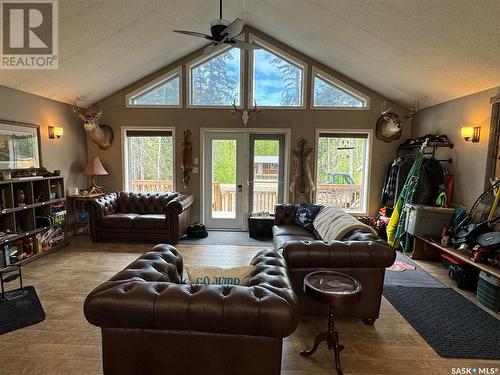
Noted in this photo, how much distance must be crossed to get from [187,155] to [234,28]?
Result: 3.29 m

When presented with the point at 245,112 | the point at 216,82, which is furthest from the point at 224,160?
the point at 216,82

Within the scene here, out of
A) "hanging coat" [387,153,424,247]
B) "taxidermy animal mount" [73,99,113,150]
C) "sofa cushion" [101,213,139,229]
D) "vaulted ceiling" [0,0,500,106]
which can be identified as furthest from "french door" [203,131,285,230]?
"hanging coat" [387,153,424,247]

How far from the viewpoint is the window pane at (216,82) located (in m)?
5.84

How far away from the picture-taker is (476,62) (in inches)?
131

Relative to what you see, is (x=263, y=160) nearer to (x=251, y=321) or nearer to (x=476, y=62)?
(x=476, y=62)

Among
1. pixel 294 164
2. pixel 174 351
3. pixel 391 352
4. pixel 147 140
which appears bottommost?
pixel 391 352

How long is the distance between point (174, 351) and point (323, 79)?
5.58 metres

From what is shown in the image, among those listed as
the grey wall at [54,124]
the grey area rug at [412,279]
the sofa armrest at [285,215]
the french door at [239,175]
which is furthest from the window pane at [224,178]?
the grey area rug at [412,279]

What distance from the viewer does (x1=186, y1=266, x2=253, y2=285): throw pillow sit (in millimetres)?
1807

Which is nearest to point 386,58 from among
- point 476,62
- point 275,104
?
→ point 476,62

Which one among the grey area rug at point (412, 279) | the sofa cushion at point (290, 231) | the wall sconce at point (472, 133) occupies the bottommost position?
the grey area rug at point (412, 279)

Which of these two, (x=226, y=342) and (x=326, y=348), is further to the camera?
(x=326, y=348)

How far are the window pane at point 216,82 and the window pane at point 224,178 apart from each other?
859 millimetres

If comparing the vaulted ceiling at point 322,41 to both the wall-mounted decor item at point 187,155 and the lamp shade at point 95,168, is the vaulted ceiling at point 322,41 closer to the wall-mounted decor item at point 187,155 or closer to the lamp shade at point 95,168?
the lamp shade at point 95,168
